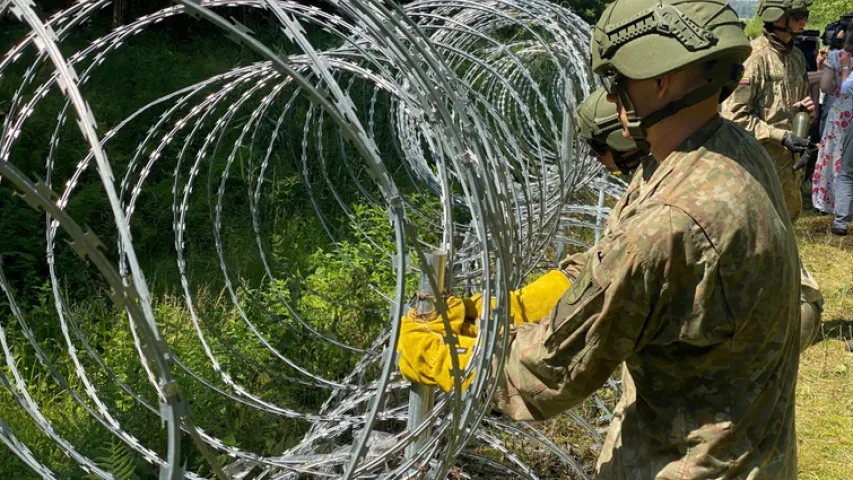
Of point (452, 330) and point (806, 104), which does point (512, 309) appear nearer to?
point (452, 330)

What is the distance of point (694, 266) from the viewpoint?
66.6 inches

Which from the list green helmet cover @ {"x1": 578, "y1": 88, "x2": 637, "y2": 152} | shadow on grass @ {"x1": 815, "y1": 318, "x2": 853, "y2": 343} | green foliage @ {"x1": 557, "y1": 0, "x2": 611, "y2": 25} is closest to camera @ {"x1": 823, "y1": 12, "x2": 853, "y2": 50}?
shadow on grass @ {"x1": 815, "y1": 318, "x2": 853, "y2": 343}

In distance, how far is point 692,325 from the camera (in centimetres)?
174

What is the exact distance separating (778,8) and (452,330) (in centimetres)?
398

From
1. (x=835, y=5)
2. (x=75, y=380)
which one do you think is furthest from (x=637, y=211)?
(x=835, y=5)

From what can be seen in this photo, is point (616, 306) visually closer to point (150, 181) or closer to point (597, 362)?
point (597, 362)

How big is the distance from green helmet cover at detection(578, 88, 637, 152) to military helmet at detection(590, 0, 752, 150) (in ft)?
4.66

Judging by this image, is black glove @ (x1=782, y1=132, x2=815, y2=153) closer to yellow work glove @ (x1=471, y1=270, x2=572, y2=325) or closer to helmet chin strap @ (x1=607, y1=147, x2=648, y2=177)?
helmet chin strap @ (x1=607, y1=147, x2=648, y2=177)

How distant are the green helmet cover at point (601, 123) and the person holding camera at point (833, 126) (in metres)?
4.94

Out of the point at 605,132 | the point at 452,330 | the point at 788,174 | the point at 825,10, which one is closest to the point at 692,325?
the point at 452,330

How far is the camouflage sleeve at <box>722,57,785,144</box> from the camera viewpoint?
5121 mm

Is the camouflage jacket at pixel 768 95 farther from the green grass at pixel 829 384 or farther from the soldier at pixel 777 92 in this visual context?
the green grass at pixel 829 384

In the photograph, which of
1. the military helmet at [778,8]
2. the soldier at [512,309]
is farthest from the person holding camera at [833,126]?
the soldier at [512,309]

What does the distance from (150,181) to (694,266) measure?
599cm
